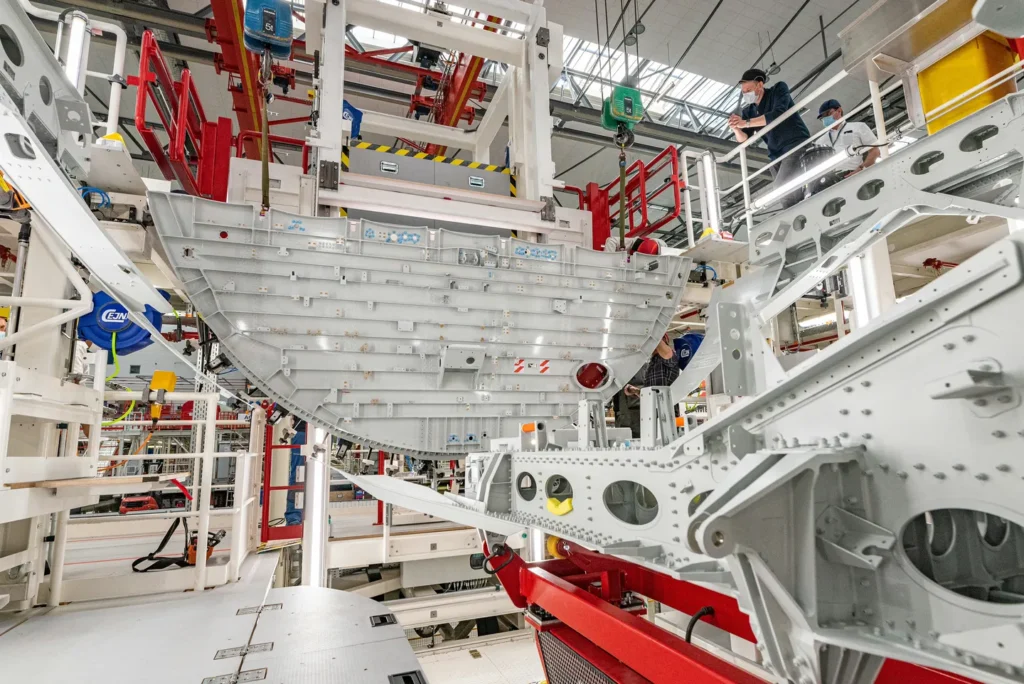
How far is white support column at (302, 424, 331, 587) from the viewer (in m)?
6.79

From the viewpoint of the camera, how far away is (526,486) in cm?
340

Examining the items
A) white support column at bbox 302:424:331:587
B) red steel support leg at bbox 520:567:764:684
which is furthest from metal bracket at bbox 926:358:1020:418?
white support column at bbox 302:424:331:587

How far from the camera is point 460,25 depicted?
4523mm

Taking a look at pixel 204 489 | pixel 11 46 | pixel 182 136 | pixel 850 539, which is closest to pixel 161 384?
pixel 204 489

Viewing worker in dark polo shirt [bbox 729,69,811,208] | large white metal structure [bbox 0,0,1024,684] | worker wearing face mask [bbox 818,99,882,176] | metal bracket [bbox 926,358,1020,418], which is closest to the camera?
metal bracket [bbox 926,358,1020,418]

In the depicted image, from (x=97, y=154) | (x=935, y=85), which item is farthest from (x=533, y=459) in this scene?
(x=935, y=85)

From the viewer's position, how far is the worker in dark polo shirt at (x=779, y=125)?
4.69 m

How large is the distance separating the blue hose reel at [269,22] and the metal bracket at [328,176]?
0.74 metres

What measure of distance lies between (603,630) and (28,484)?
3595 mm

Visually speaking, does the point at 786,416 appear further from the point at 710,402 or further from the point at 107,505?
the point at 107,505

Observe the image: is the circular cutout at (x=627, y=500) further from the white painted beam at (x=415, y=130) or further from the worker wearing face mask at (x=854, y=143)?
the white painted beam at (x=415, y=130)

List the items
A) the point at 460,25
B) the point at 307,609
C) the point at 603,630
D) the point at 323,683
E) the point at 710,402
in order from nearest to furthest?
the point at 603,630
the point at 323,683
the point at 307,609
the point at 460,25
the point at 710,402

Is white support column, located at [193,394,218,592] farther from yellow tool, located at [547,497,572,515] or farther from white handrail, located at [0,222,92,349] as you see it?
yellow tool, located at [547,497,572,515]

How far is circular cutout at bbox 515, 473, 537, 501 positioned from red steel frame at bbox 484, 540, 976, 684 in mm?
485
